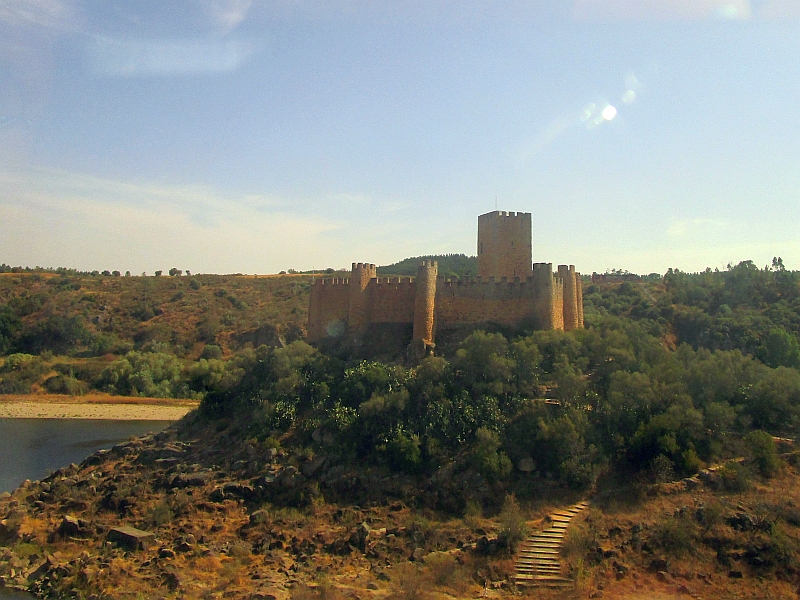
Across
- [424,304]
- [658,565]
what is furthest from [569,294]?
[658,565]

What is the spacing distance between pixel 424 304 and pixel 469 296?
1.61 metres

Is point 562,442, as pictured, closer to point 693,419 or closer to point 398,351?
point 693,419

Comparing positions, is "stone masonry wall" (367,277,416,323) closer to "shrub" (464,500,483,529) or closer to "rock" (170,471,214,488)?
"rock" (170,471,214,488)

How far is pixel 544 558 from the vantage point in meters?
14.5

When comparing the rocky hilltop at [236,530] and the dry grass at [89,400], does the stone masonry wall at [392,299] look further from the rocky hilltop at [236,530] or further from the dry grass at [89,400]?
the dry grass at [89,400]

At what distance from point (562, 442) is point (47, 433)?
24284 millimetres

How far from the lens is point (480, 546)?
1491 centimetres

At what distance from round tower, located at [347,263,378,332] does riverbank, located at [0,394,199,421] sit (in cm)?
1666

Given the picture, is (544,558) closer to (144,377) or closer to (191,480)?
(191,480)

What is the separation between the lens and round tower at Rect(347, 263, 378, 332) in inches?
888

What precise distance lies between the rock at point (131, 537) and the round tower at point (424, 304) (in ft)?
30.2

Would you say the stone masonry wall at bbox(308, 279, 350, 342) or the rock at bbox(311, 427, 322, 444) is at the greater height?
the stone masonry wall at bbox(308, 279, 350, 342)

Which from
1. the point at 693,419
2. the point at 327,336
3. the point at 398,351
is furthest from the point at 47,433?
the point at 693,419

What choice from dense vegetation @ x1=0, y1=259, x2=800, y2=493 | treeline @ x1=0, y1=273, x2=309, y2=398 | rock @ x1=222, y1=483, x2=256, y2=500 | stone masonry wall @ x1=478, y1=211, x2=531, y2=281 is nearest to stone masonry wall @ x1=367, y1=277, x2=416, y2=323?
dense vegetation @ x1=0, y1=259, x2=800, y2=493
